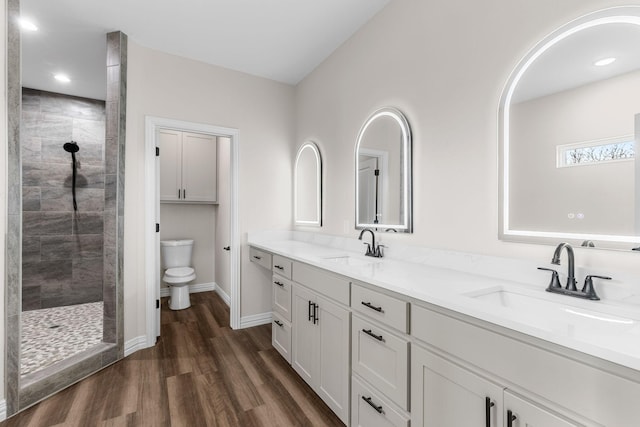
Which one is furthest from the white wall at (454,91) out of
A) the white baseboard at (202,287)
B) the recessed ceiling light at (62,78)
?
the recessed ceiling light at (62,78)

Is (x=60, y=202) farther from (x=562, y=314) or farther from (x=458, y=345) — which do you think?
(x=562, y=314)

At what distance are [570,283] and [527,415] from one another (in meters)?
0.58

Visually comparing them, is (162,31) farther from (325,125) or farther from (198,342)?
(198,342)

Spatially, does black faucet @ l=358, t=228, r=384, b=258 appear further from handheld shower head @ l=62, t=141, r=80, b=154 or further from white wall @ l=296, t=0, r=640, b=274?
handheld shower head @ l=62, t=141, r=80, b=154

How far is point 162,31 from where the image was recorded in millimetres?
2455

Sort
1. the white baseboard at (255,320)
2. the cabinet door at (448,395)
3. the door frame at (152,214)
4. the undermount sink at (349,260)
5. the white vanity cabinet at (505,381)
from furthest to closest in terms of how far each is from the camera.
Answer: the white baseboard at (255,320) < the door frame at (152,214) < the undermount sink at (349,260) < the cabinet door at (448,395) < the white vanity cabinet at (505,381)

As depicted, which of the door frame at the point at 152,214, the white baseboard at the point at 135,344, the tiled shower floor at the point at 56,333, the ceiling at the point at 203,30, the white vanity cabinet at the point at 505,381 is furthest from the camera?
the door frame at the point at 152,214

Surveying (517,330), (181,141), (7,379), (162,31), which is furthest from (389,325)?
(181,141)

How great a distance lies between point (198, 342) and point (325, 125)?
7.77 feet

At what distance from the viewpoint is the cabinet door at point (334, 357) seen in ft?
5.37

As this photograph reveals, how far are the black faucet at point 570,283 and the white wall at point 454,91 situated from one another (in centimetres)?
10

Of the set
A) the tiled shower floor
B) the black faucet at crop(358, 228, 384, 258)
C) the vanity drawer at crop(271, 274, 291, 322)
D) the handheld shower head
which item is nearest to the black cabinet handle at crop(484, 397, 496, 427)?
the black faucet at crop(358, 228, 384, 258)

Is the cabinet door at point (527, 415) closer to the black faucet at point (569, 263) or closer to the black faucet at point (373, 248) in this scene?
the black faucet at point (569, 263)

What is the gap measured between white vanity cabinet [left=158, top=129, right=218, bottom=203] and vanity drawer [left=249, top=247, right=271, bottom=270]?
152 cm
